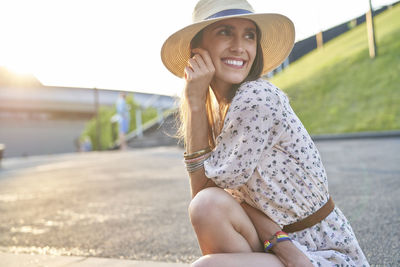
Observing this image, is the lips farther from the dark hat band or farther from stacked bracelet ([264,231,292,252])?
stacked bracelet ([264,231,292,252])

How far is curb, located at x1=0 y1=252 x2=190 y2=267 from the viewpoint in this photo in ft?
7.72

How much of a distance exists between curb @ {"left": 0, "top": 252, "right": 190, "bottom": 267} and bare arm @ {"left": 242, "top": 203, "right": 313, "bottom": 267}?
2.85ft

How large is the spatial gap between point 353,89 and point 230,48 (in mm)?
12396

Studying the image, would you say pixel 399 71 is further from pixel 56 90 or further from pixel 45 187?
pixel 56 90

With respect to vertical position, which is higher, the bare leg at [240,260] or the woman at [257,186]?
the woman at [257,186]

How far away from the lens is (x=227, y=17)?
1.62 metres

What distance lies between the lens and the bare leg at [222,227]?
4.85 feet

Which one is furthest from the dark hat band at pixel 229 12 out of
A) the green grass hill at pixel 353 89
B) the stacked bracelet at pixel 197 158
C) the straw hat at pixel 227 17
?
the green grass hill at pixel 353 89

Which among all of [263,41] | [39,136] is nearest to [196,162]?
[263,41]

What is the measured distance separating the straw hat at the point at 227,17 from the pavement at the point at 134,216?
47.8 inches

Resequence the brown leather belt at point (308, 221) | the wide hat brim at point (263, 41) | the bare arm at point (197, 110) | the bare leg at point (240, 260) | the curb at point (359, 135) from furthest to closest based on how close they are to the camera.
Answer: the curb at point (359, 135) < the wide hat brim at point (263, 41) < the bare arm at point (197, 110) < the brown leather belt at point (308, 221) < the bare leg at point (240, 260)

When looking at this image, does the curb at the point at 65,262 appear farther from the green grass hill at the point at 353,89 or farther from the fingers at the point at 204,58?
the green grass hill at the point at 353,89

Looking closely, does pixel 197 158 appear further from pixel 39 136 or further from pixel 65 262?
pixel 39 136

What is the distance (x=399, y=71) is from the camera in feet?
41.0
